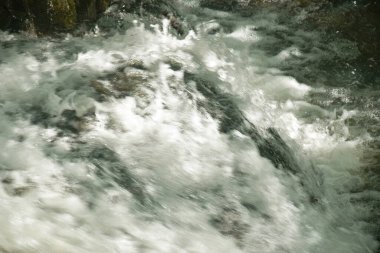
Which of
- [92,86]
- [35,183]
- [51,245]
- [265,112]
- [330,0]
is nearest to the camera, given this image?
[51,245]

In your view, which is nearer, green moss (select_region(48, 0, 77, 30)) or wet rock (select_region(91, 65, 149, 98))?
wet rock (select_region(91, 65, 149, 98))

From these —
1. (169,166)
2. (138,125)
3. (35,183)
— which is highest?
(138,125)

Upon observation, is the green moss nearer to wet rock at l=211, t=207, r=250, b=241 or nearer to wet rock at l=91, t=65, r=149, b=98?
wet rock at l=91, t=65, r=149, b=98

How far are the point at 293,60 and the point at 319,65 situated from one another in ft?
1.16

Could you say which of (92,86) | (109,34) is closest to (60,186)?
(92,86)

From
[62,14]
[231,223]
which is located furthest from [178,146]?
[62,14]

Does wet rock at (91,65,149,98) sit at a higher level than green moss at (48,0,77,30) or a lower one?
lower

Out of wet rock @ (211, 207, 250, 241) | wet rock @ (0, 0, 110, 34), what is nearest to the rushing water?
wet rock @ (211, 207, 250, 241)

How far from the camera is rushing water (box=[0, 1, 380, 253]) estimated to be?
9.32 ft

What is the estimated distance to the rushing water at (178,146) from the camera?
2840 mm

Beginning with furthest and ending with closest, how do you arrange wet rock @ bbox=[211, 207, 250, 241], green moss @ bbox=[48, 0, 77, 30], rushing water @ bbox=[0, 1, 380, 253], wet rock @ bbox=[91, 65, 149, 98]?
green moss @ bbox=[48, 0, 77, 30] < wet rock @ bbox=[91, 65, 149, 98] < wet rock @ bbox=[211, 207, 250, 241] < rushing water @ bbox=[0, 1, 380, 253]

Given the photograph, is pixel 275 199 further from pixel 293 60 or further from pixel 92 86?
pixel 293 60

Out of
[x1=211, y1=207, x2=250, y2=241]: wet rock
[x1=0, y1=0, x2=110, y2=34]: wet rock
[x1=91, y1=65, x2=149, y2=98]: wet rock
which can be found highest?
[x1=0, y1=0, x2=110, y2=34]: wet rock

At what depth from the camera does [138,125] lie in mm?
3805
